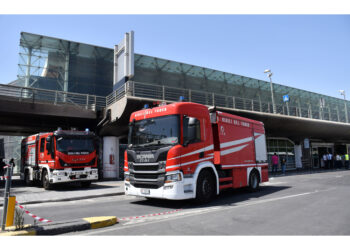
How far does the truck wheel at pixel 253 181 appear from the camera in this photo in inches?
422

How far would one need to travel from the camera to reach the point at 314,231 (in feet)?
15.0

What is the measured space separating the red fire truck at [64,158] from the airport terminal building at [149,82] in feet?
8.94

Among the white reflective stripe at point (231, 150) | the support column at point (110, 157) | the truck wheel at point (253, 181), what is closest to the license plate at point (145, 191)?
the white reflective stripe at point (231, 150)

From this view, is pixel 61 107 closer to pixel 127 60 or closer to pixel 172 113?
pixel 127 60

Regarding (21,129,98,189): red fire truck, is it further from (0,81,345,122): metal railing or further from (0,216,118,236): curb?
(0,216,118,236): curb

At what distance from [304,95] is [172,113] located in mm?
37325

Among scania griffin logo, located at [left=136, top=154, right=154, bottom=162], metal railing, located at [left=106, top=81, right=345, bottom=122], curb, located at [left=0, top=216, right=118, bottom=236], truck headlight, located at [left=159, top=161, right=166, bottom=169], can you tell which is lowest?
curb, located at [left=0, top=216, right=118, bottom=236]

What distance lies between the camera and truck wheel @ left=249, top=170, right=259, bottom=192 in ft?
35.2

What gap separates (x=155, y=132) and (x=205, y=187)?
92.4 inches

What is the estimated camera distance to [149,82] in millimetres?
27000

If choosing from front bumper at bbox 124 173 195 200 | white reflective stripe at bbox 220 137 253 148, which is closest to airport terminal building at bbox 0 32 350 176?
white reflective stripe at bbox 220 137 253 148

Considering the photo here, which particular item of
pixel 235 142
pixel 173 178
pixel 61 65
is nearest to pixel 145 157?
pixel 173 178

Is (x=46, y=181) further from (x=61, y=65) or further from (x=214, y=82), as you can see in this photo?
(x=214, y=82)
